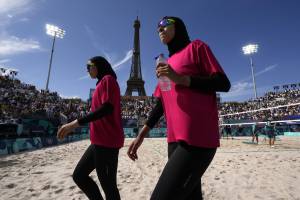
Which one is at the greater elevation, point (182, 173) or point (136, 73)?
point (136, 73)

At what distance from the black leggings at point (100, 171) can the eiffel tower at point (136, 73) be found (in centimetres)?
5779

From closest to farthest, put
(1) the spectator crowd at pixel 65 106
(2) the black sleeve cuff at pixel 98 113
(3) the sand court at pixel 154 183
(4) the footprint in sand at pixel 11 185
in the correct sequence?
(2) the black sleeve cuff at pixel 98 113 < (3) the sand court at pixel 154 183 < (4) the footprint in sand at pixel 11 185 < (1) the spectator crowd at pixel 65 106

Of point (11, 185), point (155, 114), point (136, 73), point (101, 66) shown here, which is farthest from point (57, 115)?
point (136, 73)

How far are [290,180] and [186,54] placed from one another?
4723 mm

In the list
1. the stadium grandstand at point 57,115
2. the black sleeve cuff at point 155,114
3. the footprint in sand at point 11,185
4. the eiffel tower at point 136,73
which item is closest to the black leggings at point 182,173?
the black sleeve cuff at point 155,114

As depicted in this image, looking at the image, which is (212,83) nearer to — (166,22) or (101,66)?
(166,22)

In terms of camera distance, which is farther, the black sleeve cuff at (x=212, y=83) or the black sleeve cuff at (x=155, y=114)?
the black sleeve cuff at (x=155, y=114)

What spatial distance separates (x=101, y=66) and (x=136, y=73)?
63.6m

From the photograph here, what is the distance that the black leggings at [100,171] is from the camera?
2.57m

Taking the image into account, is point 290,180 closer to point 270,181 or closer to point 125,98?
point 270,181

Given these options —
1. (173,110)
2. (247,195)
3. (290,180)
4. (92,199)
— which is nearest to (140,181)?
(247,195)

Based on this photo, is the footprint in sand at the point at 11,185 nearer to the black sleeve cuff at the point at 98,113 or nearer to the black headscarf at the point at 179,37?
the black sleeve cuff at the point at 98,113

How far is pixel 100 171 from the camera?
2568mm

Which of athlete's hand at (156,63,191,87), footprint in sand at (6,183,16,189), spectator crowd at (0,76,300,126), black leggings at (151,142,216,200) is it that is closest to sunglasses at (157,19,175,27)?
athlete's hand at (156,63,191,87)
